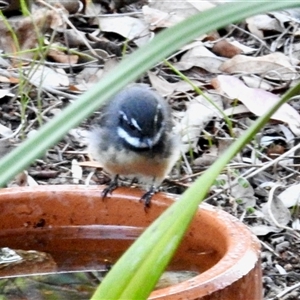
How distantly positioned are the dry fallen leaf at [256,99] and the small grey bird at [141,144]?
0.86 m

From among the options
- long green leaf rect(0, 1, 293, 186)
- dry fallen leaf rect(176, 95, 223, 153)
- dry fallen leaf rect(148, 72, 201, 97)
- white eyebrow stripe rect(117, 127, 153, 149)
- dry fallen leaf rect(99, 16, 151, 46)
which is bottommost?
dry fallen leaf rect(176, 95, 223, 153)

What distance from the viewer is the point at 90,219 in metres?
3.44

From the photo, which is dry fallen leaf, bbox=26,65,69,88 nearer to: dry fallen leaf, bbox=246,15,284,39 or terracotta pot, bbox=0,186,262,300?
dry fallen leaf, bbox=246,15,284,39

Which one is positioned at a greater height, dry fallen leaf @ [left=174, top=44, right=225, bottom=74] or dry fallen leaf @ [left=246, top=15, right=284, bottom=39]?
dry fallen leaf @ [left=246, top=15, right=284, bottom=39]

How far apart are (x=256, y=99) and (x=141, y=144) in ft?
3.87

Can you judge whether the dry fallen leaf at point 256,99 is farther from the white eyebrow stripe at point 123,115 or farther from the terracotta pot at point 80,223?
the terracotta pot at point 80,223

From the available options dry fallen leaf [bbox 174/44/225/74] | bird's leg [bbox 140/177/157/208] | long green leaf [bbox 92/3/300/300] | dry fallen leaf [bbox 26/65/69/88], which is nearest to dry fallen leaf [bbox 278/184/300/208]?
bird's leg [bbox 140/177/157/208]

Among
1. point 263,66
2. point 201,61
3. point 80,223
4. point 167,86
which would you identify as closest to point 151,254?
point 80,223

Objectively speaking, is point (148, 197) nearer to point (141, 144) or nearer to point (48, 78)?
point (141, 144)

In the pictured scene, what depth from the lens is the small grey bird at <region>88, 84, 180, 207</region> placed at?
14.8 feet

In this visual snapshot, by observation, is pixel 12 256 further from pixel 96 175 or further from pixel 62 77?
pixel 62 77

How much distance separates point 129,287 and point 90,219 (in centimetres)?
217

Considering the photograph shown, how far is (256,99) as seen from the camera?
211 inches

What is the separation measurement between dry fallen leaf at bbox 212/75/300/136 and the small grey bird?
34.0 inches
